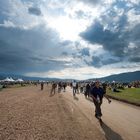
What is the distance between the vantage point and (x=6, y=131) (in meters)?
13.3

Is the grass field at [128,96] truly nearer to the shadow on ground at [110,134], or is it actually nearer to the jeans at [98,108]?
the jeans at [98,108]

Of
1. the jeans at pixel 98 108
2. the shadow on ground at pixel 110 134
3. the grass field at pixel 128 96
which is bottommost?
the shadow on ground at pixel 110 134

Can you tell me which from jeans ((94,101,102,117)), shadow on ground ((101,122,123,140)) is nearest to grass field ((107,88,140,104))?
jeans ((94,101,102,117))

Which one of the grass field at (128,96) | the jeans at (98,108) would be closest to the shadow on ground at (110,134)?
the jeans at (98,108)

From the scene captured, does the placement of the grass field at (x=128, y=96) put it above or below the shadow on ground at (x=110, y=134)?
above

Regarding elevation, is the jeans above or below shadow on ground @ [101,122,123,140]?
above

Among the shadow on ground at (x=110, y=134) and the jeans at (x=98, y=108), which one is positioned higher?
the jeans at (x=98, y=108)

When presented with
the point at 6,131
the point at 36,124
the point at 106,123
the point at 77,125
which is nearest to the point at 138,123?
the point at 106,123

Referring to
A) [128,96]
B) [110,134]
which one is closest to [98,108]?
[110,134]

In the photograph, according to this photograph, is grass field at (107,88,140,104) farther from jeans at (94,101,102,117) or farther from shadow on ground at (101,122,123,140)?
shadow on ground at (101,122,123,140)

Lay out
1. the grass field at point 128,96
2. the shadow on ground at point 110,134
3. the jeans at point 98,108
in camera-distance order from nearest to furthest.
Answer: the shadow on ground at point 110,134, the jeans at point 98,108, the grass field at point 128,96

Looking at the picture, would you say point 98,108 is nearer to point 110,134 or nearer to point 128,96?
point 110,134

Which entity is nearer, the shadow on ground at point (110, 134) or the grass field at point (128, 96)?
the shadow on ground at point (110, 134)

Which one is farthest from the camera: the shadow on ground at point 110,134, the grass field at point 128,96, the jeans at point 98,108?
the grass field at point 128,96
